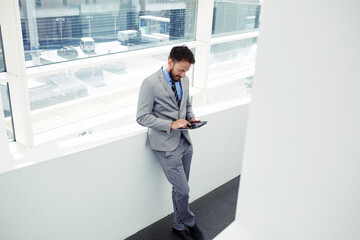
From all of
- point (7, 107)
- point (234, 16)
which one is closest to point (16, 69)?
point (7, 107)

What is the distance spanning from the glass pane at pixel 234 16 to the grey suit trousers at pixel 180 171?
3.94m

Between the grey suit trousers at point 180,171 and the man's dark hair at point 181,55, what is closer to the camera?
the man's dark hair at point 181,55

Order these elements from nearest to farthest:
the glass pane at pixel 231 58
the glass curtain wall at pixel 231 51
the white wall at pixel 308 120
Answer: the white wall at pixel 308 120
the glass curtain wall at pixel 231 51
the glass pane at pixel 231 58

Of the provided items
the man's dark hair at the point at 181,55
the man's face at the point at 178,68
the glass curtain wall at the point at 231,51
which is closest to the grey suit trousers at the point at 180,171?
the man's face at the point at 178,68

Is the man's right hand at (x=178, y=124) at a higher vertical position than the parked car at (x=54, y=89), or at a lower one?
higher

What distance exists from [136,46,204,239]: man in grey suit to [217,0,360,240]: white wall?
1671 mm

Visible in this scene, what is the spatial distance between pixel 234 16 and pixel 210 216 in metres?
4.60

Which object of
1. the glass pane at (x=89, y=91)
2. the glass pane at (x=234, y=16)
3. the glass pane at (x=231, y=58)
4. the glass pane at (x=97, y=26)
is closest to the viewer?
the glass pane at (x=97, y=26)

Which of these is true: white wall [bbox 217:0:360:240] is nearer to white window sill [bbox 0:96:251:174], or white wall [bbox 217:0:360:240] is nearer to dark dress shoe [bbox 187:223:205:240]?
white window sill [bbox 0:96:251:174]

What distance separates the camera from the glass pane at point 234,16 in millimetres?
5957

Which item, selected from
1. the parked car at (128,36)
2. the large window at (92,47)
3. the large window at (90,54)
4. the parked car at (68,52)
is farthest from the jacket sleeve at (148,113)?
the parked car at (128,36)

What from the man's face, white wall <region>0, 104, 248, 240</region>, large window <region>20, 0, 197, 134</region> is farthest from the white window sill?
large window <region>20, 0, 197, 134</region>

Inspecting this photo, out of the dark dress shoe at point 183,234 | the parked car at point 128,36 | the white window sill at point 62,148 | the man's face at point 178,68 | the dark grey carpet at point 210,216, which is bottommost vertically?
the dark grey carpet at point 210,216

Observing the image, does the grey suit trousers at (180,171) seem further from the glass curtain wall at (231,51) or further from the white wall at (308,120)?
the glass curtain wall at (231,51)
